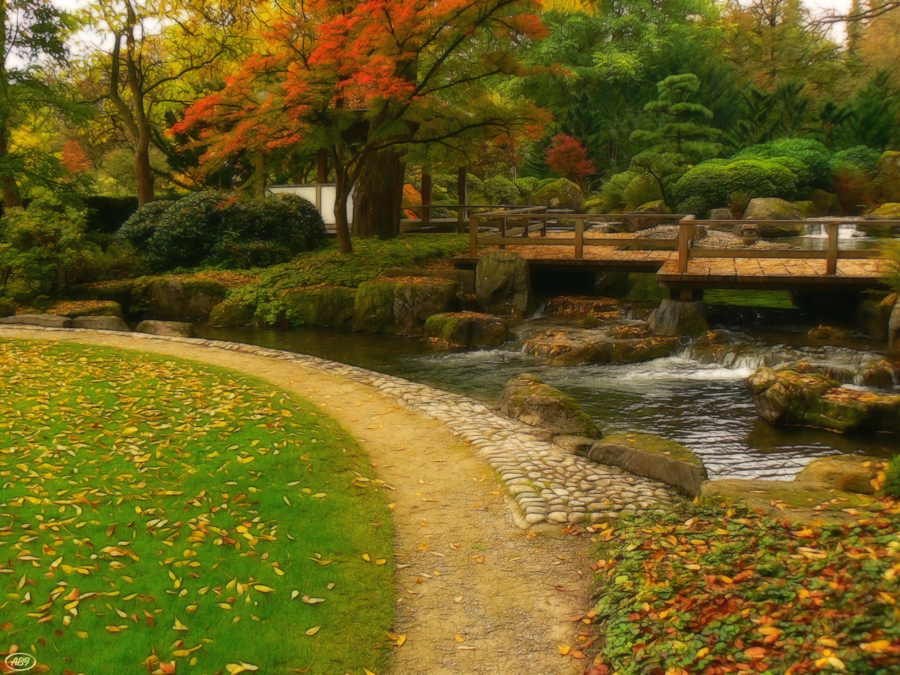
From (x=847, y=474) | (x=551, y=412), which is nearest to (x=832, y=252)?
(x=551, y=412)

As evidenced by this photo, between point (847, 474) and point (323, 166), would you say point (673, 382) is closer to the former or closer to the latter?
point (847, 474)

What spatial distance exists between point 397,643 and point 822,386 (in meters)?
7.43

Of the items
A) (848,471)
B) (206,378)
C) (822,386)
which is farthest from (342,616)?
(822,386)

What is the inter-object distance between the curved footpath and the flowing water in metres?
1.99

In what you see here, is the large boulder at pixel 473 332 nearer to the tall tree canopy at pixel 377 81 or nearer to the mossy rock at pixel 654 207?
the tall tree canopy at pixel 377 81

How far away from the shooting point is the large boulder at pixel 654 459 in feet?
22.0

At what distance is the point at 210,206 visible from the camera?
19672 millimetres

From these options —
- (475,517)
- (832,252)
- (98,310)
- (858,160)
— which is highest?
(858,160)

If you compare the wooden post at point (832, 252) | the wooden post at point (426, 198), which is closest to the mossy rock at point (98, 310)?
the wooden post at point (426, 198)

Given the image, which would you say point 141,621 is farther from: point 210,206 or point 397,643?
point 210,206

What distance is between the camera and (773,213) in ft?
77.5

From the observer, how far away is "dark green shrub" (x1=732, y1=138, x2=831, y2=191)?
1068 inches

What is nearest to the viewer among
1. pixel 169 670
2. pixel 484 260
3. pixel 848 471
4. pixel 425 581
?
pixel 169 670

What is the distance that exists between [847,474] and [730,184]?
22065mm
